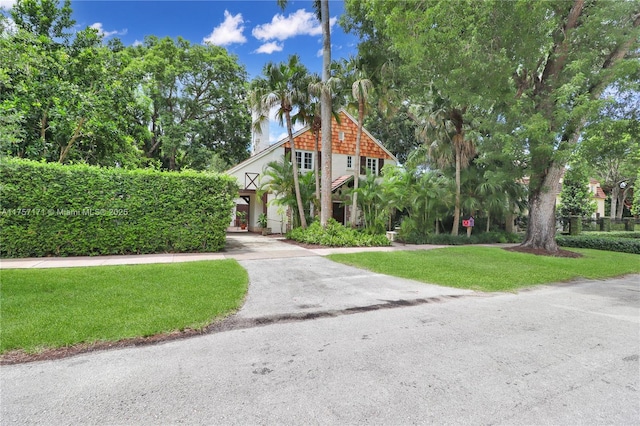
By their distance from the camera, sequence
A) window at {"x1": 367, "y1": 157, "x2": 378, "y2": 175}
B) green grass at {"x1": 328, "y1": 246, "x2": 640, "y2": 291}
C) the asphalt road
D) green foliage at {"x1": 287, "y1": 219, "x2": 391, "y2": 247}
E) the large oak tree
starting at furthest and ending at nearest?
window at {"x1": 367, "y1": 157, "x2": 378, "y2": 175} → green foliage at {"x1": 287, "y1": 219, "x2": 391, "y2": 247} → the large oak tree → green grass at {"x1": 328, "y1": 246, "x2": 640, "y2": 291} → the asphalt road

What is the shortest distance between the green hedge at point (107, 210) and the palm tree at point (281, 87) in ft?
16.5

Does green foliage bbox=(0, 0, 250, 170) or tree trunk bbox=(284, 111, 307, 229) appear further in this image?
tree trunk bbox=(284, 111, 307, 229)

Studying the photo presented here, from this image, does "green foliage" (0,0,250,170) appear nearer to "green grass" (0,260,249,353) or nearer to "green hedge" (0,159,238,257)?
"green hedge" (0,159,238,257)

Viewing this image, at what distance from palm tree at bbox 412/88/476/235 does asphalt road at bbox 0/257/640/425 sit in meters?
12.6

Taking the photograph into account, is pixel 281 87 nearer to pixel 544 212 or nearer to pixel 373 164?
pixel 373 164

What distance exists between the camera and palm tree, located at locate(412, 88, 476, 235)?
1625cm

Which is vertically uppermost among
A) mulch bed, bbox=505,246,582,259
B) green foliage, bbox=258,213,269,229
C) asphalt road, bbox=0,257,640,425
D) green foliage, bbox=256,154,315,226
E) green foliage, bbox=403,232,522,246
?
green foliage, bbox=256,154,315,226

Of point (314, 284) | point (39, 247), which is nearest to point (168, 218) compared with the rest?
point (39, 247)

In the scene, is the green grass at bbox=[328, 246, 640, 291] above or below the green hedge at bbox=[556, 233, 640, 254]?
below

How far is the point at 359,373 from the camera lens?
123 inches

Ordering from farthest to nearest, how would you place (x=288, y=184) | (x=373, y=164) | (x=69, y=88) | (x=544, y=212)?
(x=373, y=164)
(x=288, y=184)
(x=544, y=212)
(x=69, y=88)

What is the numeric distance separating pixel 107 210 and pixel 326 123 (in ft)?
31.2

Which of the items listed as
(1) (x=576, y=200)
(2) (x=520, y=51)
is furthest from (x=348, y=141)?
(1) (x=576, y=200)

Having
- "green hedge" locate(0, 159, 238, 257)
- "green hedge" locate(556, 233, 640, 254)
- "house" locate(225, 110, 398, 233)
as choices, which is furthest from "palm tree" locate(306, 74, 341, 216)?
"green hedge" locate(556, 233, 640, 254)
